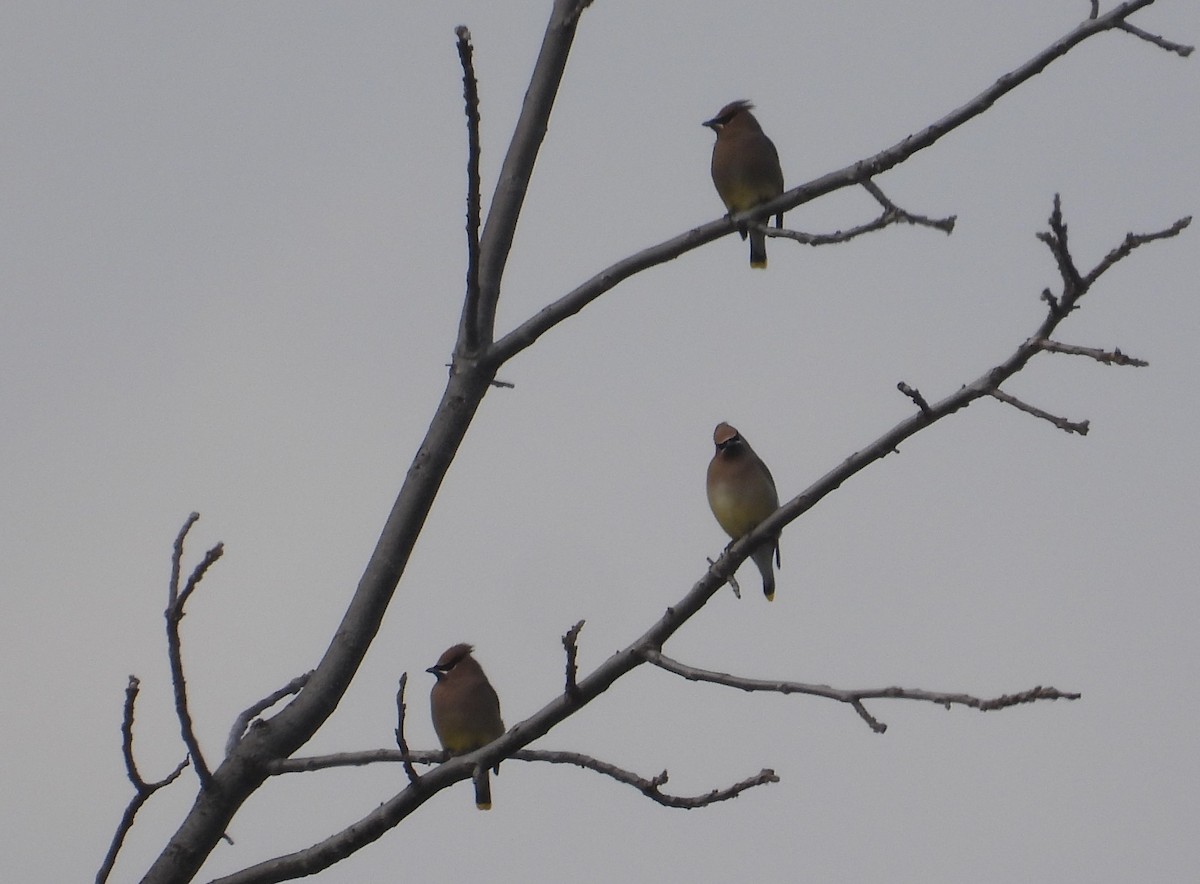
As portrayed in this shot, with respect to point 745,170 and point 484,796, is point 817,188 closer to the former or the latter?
point 745,170

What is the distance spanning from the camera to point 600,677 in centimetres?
338

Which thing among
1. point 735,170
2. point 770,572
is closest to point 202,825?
point 770,572

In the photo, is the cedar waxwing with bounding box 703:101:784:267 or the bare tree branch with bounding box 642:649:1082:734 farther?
the cedar waxwing with bounding box 703:101:784:267

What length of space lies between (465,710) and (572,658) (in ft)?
11.5

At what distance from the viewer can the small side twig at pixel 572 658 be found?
10.6 feet

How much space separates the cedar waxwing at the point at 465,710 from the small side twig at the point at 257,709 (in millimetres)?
2906

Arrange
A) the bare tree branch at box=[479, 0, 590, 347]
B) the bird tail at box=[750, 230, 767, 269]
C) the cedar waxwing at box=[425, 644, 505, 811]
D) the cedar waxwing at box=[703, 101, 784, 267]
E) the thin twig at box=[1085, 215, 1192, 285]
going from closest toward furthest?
the thin twig at box=[1085, 215, 1192, 285], the bare tree branch at box=[479, 0, 590, 347], the cedar waxwing at box=[425, 644, 505, 811], the cedar waxwing at box=[703, 101, 784, 267], the bird tail at box=[750, 230, 767, 269]

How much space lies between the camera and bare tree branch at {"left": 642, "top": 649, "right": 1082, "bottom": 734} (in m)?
3.05

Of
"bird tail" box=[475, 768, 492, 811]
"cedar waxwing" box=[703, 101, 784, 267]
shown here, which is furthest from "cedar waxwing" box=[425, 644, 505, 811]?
"cedar waxwing" box=[703, 101, 784, 267]

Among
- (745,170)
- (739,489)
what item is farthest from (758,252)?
(739,489)

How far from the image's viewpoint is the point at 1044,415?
10.4 ft

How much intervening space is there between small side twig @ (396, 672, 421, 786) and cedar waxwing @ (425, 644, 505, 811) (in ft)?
10.7

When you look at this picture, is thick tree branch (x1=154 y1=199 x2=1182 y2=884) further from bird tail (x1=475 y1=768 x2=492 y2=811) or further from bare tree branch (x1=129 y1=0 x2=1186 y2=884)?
bird tail (x1=475 y1=768 x2=492 y2=811)

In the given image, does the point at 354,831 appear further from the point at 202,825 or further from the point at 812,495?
the point at 812,495
